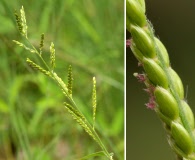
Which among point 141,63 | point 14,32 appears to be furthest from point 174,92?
point 14,32

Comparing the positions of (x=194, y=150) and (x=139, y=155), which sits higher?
(x=194, y=150)

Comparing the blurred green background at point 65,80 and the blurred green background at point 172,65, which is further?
the blurred green background at point 172,65

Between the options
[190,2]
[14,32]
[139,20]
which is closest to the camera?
[139,20]

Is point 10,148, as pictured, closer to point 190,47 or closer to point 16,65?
point 16,65

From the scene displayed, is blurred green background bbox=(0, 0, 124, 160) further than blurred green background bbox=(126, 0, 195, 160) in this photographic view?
No
